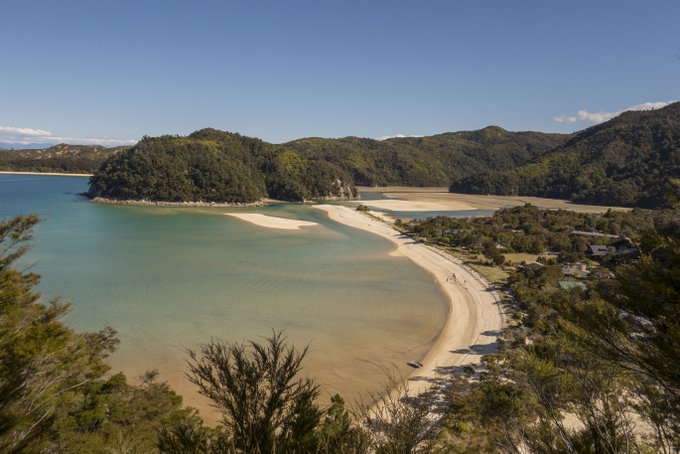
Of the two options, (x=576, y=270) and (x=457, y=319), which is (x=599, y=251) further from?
(x=457, y=319)

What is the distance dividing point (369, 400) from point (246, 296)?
14.9m

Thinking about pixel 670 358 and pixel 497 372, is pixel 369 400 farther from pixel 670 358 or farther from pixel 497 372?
pixel 670 358

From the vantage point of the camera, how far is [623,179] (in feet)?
393

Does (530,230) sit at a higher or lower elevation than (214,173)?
lower

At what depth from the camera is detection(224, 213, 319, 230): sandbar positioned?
2532 inches

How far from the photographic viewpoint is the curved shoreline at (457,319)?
18828 mm

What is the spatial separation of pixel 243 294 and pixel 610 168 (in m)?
142

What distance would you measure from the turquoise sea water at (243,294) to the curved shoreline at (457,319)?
100 cm

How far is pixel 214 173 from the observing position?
343 ft

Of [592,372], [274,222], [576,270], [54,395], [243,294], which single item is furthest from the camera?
[274,222]

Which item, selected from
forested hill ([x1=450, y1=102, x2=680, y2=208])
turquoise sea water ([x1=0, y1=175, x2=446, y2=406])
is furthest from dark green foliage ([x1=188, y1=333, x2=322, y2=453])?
forested hill ([x1=450, y1=102, x2=680, y2=208])

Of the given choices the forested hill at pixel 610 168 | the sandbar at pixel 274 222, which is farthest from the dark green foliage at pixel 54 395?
the forested hill at pixel 610 168

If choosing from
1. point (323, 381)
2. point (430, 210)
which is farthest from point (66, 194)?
point (323, 381)

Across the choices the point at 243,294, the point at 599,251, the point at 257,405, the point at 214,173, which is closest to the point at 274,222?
the point at 243,294
